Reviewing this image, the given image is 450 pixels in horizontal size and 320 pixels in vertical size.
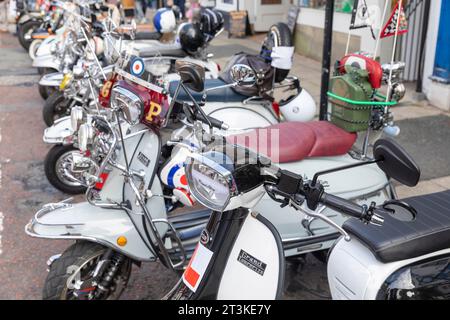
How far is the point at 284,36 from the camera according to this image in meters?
4.59

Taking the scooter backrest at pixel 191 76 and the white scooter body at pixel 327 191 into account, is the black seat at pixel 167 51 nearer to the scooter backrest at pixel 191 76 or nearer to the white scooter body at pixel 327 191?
the white scooter body at pixel 327 191

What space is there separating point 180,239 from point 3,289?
49.5 inches

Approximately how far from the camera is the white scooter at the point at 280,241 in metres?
1.81

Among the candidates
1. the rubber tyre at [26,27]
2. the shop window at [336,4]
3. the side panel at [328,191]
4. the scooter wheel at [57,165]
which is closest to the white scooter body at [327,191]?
the side panel at [328,191]

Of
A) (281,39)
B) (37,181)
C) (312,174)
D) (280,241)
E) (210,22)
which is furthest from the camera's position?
(210,22)

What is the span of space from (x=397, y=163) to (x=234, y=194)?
612 mm

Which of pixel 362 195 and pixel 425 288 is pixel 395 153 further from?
pixel 362 195

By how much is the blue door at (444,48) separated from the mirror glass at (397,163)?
530 cm

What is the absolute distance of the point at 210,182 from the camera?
5.94 ft

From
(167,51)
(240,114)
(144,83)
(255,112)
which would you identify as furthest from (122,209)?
(167,51)

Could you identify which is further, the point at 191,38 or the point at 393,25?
the point at 191,38

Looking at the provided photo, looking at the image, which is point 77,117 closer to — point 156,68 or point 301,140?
point 156,68

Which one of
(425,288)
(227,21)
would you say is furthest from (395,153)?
(227,21)

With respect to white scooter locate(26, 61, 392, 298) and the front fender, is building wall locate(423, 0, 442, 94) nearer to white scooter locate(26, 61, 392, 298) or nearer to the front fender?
white scooter locate(26, 61, 392, 298)
